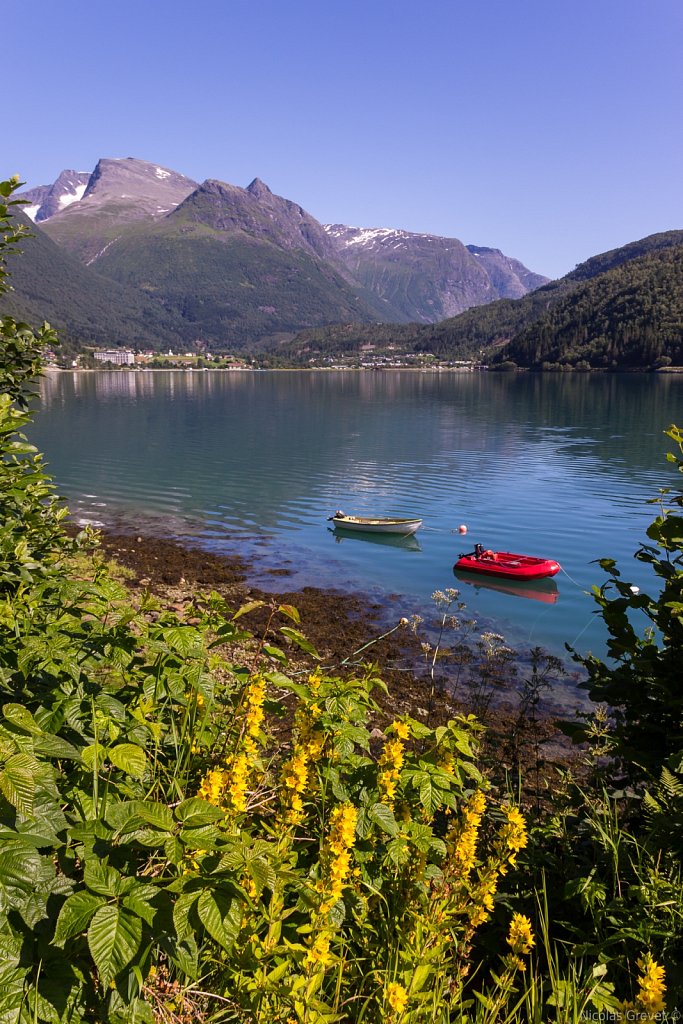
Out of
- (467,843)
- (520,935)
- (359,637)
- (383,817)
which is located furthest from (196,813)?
(359,637)

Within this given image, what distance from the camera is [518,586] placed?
24.7 meters

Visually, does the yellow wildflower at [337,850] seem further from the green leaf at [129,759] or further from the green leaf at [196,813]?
the green leaf at [129,759]

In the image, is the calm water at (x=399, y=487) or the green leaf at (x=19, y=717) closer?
the green leaf at (x=19, y=717)

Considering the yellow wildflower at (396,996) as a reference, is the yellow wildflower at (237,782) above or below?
above

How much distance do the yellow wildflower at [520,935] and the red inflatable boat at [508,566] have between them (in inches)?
890

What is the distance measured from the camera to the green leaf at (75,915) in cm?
194

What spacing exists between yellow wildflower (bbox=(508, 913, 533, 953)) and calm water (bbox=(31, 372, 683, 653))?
6.44 m

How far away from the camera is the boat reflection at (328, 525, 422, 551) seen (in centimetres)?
3058

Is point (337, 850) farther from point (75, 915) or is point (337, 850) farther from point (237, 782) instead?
point (75, 915)

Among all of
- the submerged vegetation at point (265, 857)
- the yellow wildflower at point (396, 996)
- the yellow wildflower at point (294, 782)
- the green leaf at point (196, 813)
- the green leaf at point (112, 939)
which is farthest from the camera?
the yellow wildflower at point (294, 782)

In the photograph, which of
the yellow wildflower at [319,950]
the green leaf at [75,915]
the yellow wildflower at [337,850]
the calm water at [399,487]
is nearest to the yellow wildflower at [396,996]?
the yellow wildflower at [319,950]

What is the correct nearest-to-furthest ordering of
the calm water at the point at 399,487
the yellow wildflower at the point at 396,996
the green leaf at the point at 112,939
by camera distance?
the green leaf at the point at 112,939
the yellow wildflower at the point at 396,996
the calm water at the point at 399,487

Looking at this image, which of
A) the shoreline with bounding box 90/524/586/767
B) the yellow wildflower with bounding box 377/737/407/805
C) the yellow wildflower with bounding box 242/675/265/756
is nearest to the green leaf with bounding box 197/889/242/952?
the yellow wildflower with bounding box 242/675/265/756

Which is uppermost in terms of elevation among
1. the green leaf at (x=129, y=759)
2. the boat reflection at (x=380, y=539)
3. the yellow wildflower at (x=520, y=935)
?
the green leaf at (x=129, y=759)
